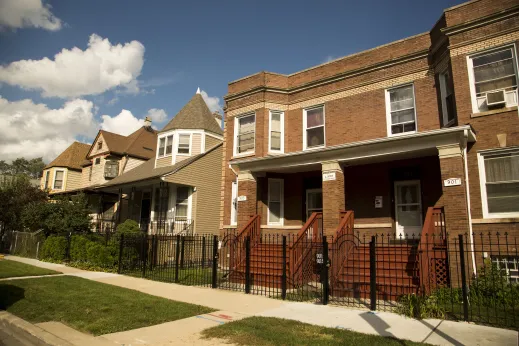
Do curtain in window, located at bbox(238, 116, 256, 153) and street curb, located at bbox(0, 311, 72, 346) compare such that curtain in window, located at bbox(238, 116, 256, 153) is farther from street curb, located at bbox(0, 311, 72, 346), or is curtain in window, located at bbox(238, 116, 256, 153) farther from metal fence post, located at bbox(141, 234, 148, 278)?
street curb, located at bbox(0, 311, 72, 346)

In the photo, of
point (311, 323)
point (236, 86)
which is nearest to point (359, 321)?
point (311, 323)

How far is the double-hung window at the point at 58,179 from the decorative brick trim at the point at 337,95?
74.5 ft

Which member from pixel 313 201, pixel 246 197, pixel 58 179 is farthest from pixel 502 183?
pixel 58 179

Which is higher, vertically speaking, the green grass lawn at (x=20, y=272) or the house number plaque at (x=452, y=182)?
the house number plaque at (x=452, y=182)

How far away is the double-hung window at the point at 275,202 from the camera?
1548 centimetres

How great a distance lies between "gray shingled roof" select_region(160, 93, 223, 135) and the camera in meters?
23.5

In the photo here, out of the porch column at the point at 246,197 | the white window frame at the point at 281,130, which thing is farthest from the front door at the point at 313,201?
the white window frame at the point at 281,130

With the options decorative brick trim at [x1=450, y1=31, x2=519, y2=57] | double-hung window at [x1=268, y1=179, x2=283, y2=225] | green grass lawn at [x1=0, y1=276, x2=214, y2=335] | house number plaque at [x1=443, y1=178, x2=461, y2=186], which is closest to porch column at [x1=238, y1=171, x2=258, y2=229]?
double-hung window at [x1=268, y1=179, x2=283, y2=225]

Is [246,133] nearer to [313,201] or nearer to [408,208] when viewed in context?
[313,201]

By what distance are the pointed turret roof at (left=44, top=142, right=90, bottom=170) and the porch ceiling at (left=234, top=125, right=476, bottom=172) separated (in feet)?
82.8

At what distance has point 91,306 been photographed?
8250 mm

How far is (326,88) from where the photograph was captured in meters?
15.6

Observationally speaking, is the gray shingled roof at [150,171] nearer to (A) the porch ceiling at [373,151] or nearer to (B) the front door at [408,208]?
(A) the porch ceiling at [373,151]

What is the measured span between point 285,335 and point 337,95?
36.9ft
